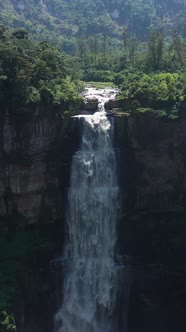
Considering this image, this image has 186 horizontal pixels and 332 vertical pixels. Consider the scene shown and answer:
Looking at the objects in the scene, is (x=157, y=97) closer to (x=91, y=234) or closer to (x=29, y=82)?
(x=29, y=82)

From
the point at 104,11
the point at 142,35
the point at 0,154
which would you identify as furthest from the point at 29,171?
the point at 104,11

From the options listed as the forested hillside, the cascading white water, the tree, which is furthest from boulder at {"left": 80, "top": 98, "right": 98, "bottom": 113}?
the forested hillside

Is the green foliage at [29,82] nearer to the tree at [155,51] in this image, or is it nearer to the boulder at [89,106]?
the boulder at [89,106]

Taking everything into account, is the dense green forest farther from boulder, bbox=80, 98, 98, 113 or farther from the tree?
boulder, bbox=80, 98, 98, 113

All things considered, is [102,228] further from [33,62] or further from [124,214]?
[33,62]

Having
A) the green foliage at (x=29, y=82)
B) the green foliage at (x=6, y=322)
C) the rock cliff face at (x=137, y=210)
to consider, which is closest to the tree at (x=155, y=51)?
the green foliage at (x=29, y=82)

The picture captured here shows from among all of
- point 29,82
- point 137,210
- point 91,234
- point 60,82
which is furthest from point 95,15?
point 91,234
